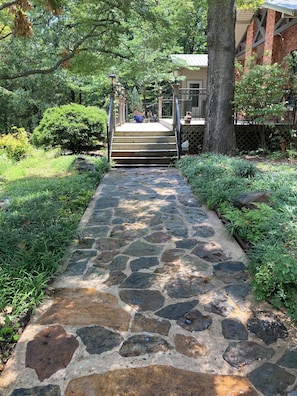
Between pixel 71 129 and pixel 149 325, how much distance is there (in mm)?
8322

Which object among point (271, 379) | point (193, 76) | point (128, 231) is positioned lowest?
point (271, 379)

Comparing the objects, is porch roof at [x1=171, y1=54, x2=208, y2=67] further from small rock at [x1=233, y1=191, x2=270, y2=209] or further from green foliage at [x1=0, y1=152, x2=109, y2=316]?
small rock at [x1=233, y1=191, x2=270, y2=209]

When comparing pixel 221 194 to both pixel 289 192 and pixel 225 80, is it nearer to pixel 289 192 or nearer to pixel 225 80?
pixel 289 192

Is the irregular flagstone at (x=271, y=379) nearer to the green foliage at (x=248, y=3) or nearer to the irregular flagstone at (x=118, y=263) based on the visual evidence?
the irregular flagstone at (x=118, y=263)

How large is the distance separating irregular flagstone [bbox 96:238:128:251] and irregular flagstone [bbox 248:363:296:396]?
205 centimetres

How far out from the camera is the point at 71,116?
33.3 feet

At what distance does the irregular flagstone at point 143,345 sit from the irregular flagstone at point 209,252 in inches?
52.3

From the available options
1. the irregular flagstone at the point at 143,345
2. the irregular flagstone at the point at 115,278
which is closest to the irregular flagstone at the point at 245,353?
the irregular flagstone at the point at 143,345

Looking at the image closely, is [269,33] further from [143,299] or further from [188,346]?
[188,346]

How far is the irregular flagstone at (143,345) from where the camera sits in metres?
2.11

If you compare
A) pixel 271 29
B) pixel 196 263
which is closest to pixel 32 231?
pixel 196 263

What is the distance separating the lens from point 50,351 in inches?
83.8

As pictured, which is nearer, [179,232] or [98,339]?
[98,339]

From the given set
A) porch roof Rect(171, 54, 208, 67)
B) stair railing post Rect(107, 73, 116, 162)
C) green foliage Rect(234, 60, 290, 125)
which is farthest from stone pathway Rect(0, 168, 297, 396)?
porch roof Rect(171, 54, 208, 67)
